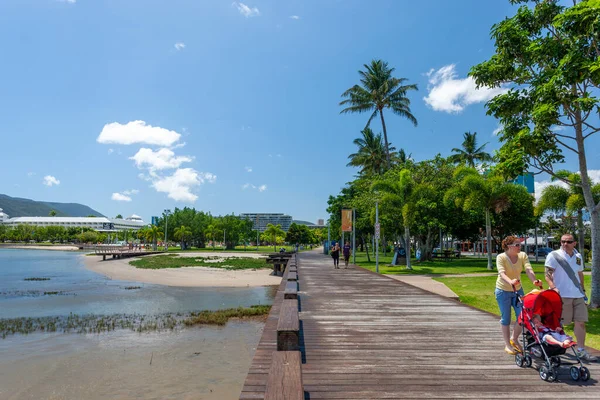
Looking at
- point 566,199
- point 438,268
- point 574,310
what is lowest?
point 438,268

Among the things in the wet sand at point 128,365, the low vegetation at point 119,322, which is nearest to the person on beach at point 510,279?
the wet sand at point 128,365

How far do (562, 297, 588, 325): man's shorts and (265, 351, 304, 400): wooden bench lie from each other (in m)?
3.60

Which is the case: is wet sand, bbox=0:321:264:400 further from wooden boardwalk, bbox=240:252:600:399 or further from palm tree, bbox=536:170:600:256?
palm tree, bbox=536:170:600:256

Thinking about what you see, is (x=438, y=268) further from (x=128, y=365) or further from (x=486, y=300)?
(x=128, y=365)

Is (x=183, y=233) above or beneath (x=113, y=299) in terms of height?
above

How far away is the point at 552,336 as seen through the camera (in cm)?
465

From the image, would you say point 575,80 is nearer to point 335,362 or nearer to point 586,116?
point 586,116

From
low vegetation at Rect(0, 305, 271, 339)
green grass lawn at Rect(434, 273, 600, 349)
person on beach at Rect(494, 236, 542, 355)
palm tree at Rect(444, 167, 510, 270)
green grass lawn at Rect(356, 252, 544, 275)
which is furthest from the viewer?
palm tree at Rect(444, 167, 510, 270)

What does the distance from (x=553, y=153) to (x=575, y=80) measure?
235 cm

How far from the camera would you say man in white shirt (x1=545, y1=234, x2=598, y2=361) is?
5.20 m

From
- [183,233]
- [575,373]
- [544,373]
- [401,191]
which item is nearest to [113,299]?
[401,191]

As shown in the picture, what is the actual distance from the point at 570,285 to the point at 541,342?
1050 millimetres

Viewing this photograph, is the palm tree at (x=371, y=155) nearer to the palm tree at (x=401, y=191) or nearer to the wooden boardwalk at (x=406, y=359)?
the palm tree at (x=401, y=191)

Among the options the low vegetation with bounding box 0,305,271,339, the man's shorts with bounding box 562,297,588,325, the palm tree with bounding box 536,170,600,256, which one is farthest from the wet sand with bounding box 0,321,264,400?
the palm tree with bounding box 536,170,600,256
